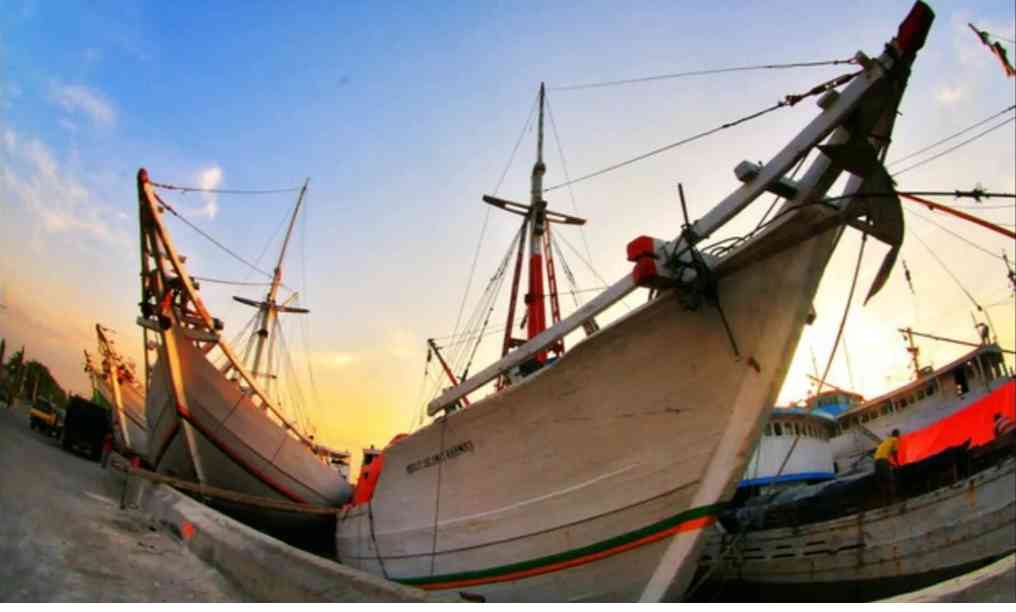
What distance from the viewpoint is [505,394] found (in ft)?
21.4

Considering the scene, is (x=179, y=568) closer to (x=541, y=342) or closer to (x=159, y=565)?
(x=159, y=565)

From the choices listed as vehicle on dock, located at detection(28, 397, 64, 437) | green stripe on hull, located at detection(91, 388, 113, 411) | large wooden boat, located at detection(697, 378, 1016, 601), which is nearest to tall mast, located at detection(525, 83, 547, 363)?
large wooden boat, located at detection(697, 378, 1016, 601)

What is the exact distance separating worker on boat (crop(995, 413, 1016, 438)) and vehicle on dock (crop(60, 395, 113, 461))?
79.9 feet

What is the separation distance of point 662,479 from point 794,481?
11.6m

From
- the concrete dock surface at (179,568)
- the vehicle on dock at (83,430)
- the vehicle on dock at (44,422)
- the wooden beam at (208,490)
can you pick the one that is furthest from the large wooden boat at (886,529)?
the vehicle on dock at (44,422)

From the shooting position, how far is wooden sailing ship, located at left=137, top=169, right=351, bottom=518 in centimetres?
1075

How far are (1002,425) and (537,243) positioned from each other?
931 centimetres

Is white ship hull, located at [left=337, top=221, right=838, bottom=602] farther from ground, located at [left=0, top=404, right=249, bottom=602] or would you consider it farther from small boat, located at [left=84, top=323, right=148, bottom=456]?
small boat, located at [left=84, top=323, right=148, bottom=456]

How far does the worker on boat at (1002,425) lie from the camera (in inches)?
343

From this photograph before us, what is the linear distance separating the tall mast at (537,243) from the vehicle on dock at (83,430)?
16.5 m

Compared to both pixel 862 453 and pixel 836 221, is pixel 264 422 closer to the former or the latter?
pixel 836 221

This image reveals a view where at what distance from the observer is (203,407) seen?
11.2 meters

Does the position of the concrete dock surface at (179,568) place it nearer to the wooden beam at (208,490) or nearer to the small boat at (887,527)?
the wooden beam at (208,490)

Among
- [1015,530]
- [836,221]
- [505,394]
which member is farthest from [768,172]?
[1015,530]
